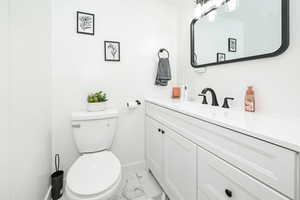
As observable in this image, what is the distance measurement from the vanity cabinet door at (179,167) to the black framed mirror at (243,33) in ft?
2.54

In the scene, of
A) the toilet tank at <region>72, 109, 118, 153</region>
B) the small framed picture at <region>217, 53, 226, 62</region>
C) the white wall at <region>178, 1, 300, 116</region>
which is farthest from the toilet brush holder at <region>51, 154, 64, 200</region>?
the small framed picture at <region>217, 53, 226, 62</region>

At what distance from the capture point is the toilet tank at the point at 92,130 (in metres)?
1.32

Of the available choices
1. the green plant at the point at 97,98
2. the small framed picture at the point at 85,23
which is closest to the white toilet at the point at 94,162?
the green plant at the point at 97,98

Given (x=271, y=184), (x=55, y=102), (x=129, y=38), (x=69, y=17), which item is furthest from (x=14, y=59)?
(x=271, y=184)

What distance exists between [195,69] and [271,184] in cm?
124

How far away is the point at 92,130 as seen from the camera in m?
1.35

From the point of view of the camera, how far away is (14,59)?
80cm

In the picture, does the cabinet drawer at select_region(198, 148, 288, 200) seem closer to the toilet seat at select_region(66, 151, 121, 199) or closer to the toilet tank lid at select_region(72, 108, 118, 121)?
the toilet seat at select_region(66, 151, 121, 199)

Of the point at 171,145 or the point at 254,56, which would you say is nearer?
the point at 254,56

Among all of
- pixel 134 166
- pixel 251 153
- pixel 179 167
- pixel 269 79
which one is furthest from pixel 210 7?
pixel 134 166

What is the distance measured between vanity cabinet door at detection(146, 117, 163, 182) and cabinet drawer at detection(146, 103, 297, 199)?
0.51 meters

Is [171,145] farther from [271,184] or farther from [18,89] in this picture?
[18,89]

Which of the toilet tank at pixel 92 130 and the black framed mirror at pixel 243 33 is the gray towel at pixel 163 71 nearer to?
the black framed mirror at pixel 243 33

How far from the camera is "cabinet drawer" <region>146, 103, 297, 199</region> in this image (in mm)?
473
